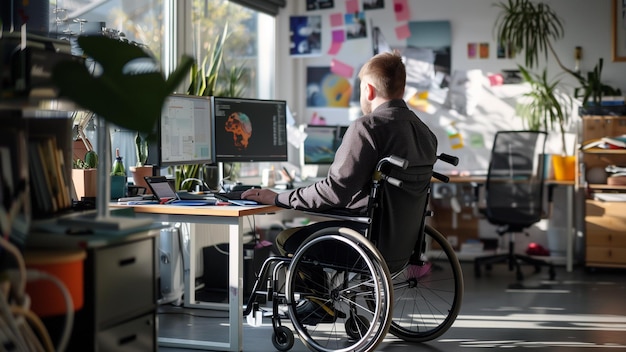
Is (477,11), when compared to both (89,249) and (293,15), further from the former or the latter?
(89,249)

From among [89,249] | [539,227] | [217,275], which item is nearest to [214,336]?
[217,275]

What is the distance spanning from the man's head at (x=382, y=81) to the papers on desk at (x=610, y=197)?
3.04 metres

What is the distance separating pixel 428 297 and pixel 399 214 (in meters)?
1.73

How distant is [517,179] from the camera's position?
598cm

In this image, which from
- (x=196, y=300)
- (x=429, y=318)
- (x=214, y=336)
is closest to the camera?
(x=214, y=336)

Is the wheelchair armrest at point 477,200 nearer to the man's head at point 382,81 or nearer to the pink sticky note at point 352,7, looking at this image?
the pink sticky note at point 352,7

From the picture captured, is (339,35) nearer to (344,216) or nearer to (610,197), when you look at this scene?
(610,197)

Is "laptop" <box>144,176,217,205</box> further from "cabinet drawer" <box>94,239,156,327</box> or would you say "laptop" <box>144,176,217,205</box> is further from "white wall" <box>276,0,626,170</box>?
"white wall" <box>276,0,626,170</box>

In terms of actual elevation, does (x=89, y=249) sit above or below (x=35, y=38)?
below

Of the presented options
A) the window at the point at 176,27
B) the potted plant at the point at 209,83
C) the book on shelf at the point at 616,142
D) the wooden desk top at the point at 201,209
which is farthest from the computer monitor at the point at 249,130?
the book on shelf at the point at 616,142

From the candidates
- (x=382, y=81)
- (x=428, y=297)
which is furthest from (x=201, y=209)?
(x=428, y=297)

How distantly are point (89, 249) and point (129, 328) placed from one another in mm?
334

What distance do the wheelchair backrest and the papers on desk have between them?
303cm

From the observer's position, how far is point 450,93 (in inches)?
269
